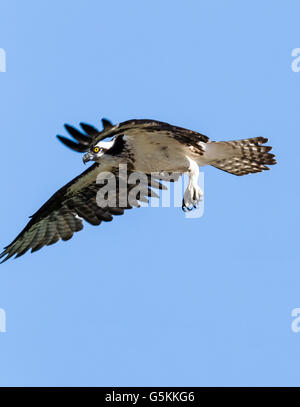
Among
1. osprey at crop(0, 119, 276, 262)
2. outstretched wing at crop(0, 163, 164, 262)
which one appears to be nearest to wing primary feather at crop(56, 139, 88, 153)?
osprey at crop(0, 119, 276, 262)

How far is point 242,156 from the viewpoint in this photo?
1152 cm

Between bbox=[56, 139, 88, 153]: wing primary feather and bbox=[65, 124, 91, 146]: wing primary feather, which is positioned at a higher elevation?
bbox=[65, 124, 91, 146]: wing primary feather

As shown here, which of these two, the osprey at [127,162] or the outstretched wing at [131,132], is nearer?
the outstretched wing at [131,132]

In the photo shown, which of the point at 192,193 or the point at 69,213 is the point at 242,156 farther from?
the point at 69,213

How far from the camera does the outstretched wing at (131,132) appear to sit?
31.8 ft

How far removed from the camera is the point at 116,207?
1201 centimetres

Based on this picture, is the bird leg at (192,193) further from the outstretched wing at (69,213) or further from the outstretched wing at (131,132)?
the outstretched wing at (69,213)

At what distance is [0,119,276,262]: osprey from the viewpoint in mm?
10414

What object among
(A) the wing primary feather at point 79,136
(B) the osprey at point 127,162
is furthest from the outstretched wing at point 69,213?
(A) the wing primary feather at point 79,136

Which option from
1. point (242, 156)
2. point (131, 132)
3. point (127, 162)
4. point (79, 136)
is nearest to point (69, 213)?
point (127, 162)

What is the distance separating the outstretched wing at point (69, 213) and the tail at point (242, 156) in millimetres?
889

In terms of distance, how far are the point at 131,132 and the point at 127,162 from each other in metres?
0.81

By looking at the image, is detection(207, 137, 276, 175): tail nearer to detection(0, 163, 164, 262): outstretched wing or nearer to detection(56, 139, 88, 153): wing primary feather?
detection(0, 163, 164, 262): outstretched wing
